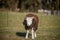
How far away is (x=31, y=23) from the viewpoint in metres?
1.63

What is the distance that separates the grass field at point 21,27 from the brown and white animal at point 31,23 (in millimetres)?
27

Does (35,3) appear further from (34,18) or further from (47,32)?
(47,32)

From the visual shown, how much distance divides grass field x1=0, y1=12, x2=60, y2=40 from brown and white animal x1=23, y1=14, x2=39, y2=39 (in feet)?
0.09

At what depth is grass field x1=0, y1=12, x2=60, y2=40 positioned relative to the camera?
165 centimetres

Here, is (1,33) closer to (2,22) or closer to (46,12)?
(2,22)

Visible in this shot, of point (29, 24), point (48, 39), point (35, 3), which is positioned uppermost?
point (35, 3)

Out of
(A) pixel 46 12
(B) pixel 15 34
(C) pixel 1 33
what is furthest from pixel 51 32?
(C) pixel 1 33

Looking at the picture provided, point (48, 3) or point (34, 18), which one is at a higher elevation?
point (48, 3)

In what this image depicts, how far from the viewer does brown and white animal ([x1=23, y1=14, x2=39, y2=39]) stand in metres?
1.63

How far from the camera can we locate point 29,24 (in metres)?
1.63

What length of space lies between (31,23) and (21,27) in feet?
0.28

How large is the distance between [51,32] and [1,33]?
0.37 meters

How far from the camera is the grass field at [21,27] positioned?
1654 mm

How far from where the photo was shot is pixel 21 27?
5.45 ft
